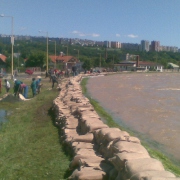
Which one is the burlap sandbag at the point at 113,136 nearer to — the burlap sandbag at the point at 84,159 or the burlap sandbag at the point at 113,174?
the burlap sandbag at the point at 84,159

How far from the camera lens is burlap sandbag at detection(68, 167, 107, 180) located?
554cm

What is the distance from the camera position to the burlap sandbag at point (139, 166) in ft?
15.7

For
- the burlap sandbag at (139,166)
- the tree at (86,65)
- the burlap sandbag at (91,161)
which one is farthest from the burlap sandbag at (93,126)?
the tree at (86,65)

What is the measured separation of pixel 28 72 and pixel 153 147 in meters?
42.1

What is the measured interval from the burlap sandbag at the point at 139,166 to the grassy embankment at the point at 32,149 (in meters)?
1.78

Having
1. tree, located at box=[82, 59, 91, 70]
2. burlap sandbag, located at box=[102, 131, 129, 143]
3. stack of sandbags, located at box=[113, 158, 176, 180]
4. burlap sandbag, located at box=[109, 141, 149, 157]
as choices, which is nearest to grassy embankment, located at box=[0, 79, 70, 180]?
burlap sandbag, located at box=[102, 131, 129, 143]

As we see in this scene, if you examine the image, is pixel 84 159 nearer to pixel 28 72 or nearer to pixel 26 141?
pixel 26 141

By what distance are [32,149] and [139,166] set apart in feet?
13.7

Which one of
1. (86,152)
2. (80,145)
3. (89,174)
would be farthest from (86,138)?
(89,174)

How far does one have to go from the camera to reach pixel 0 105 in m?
17.9

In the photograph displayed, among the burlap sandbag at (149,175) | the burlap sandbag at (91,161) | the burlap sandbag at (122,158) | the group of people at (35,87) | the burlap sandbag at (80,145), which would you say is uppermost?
the burlap sandbag at (149,175)

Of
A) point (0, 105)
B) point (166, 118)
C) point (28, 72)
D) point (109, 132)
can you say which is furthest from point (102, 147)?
point (28, 72)

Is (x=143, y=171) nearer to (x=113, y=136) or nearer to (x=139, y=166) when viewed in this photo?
(x=139, y=166)

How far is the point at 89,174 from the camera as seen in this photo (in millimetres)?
5598
